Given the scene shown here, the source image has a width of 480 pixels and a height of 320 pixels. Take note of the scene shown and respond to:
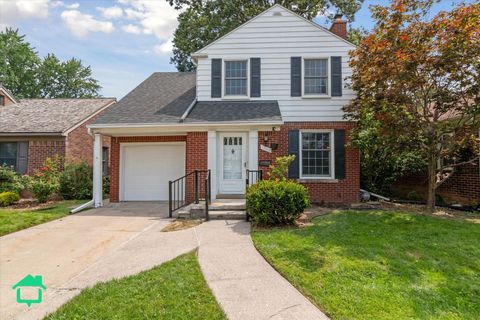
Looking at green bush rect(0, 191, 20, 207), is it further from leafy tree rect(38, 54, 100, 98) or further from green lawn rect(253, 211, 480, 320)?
leafy tree rect(38, 54, 100, 98)

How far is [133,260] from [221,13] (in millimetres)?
18734

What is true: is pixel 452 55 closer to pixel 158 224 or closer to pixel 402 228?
pixel 402 228

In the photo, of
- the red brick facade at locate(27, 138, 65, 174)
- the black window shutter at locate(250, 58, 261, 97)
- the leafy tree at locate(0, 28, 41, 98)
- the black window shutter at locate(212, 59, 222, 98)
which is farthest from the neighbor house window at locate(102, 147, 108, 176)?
the leafy tree at locate(0, 28, 41, 98)

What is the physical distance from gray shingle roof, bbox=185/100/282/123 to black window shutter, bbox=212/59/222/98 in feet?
1.05

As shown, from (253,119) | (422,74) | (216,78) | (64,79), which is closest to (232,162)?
(253,119)

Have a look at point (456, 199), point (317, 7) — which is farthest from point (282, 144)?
point (317, 7)

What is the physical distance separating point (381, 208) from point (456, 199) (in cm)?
324

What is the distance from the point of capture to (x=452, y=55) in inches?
254

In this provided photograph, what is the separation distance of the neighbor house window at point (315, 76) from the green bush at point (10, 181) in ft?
36.5

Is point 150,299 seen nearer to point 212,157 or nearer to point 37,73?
point 212,157

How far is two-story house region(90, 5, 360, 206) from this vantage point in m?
8.99

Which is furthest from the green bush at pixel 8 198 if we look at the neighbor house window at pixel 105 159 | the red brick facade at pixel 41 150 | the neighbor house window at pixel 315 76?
the neighbor house window at pixel 315 76

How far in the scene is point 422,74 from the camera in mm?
6961

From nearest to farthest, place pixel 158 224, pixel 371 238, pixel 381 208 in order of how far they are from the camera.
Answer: pixel 371 238 < pixel 158 224 < pixel 381 208
